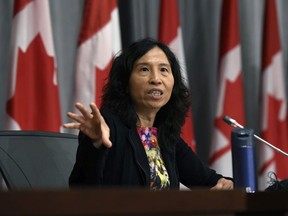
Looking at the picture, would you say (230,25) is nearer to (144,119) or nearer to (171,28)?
(171,28)

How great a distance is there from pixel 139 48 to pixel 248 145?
1.85 feet

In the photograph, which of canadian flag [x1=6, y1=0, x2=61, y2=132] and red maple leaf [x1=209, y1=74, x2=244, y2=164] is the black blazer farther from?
red maple leaf [x1=209, y1=74, x2=244, y2=164]

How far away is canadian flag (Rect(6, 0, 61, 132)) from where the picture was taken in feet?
10.5

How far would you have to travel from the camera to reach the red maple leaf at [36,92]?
3223 millimetres

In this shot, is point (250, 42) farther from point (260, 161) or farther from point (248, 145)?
point (248, 145)

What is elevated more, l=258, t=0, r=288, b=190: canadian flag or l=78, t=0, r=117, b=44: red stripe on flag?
l=78, t=0, r=117, b=44: red stripe on flag

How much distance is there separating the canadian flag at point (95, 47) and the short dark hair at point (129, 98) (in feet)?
3.96

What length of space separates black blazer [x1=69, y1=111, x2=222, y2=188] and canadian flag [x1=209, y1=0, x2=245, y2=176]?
1561 millimetres

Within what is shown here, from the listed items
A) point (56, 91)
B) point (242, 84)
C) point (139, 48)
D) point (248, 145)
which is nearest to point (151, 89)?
point (139, 48)

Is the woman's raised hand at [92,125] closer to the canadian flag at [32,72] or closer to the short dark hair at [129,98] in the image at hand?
the short dark hair at [129,98]

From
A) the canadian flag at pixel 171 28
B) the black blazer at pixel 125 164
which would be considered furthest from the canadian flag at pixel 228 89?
the black blazer at pixel 125 164

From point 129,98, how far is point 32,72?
4.09ft

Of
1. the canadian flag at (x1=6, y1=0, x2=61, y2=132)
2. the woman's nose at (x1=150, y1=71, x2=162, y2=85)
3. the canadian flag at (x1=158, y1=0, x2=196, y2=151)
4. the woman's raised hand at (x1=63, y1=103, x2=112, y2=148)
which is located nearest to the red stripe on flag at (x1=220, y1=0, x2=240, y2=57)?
the canadian flag at (x1=158, y1=0, x2=196, y2=151)

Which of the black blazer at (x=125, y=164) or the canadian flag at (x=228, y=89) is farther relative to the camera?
the canadian flag at (x=228, y=89)
